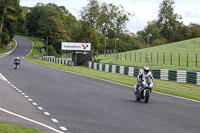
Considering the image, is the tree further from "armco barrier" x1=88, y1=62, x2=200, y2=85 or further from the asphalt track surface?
the asphalt track surface

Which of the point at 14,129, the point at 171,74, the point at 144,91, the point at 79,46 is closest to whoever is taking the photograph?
the point at 14,129

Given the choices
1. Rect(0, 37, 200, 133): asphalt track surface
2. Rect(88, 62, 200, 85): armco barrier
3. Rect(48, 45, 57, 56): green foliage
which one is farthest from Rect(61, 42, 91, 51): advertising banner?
Rect(0, 37, 200, 133): asphalt track surface

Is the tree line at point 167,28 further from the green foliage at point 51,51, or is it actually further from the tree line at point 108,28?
the green foliage at point 51,51

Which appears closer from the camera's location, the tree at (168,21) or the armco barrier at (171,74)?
the armco barrier at (171,74)

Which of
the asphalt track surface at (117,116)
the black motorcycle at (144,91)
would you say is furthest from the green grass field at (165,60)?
the asphalt track surface at (117,116)

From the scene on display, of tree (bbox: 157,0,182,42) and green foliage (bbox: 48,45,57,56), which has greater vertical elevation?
tree (bbox: 157,0,182,42)

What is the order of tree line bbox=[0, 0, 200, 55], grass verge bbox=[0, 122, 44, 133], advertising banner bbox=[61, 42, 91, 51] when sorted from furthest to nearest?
tree line bbox=[0, 0, 200, 55] < advertising banner bbox=[61, 42, 91, 51] < grass verge bbox=[0, 122, 44, 133]

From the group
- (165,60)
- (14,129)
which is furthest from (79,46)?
(14,129)

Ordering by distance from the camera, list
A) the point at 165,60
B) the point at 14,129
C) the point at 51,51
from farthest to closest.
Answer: the point at 51,51 → the point at 165,60 → the point at 14,129

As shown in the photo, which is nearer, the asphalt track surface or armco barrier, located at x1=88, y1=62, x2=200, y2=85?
the asphalt track surface

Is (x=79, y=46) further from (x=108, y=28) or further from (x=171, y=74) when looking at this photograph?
(x=108, y=28)

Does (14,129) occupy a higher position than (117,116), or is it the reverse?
(14,129)

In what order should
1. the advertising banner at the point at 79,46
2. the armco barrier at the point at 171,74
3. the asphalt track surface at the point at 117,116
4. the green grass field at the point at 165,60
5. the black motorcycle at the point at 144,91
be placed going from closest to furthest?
the asphalt track surface at the point at 117,116
the black motorcycle at the point at 144,91
the armco barrier at the point at 171,74
the green grass field at the point at 165,60
the advertising banner at the point at 79,46

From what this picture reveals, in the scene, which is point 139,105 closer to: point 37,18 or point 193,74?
point 193,74
